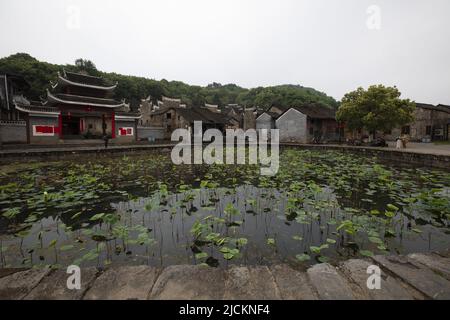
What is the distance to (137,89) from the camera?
58.4m

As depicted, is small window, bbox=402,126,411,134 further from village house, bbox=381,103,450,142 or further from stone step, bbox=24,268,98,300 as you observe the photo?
stone step, bbox=24,268,98,300

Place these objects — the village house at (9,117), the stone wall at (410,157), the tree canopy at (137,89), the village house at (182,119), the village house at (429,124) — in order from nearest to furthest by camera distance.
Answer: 1. the stone wall at (410,157)
2. the village house at (9,117)
3. the village house at (429,124)
4. the village house at (182,119)
5. the tree canopy at (137,89)

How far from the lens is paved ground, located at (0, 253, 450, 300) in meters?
2.06

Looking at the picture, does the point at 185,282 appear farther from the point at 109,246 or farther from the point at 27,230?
the point at 27,230

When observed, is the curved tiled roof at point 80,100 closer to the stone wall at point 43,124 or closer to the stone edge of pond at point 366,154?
the stone wall at point 43,124

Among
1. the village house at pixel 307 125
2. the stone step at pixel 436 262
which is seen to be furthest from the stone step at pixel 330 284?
the village house at pixel 307 125

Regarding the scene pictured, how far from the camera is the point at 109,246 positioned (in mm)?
3744

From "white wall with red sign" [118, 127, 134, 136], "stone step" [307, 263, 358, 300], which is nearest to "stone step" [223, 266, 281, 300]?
"stone step" [307, 263, 358, 300]

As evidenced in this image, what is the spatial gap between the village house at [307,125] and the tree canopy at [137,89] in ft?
25.5

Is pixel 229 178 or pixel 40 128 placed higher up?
pixel 40 128

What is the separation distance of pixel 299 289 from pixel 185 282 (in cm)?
107

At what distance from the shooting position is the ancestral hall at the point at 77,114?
2091cm

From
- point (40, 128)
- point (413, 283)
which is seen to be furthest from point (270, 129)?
point (413, 283)

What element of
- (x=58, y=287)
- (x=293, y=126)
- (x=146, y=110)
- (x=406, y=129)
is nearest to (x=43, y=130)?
(x=146, y=110)
